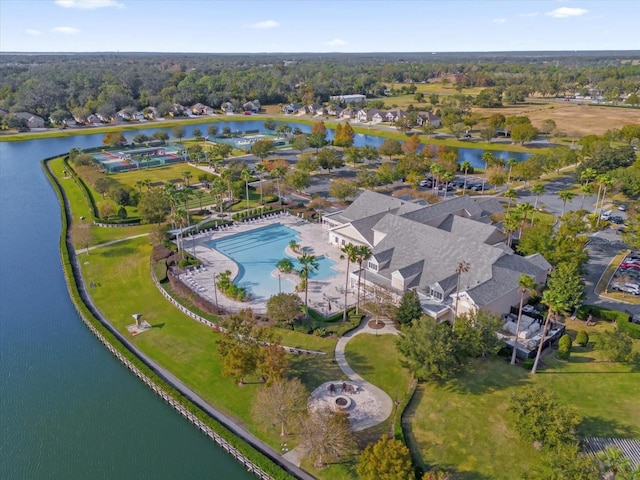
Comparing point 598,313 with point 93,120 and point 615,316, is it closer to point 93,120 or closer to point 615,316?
point 615,316

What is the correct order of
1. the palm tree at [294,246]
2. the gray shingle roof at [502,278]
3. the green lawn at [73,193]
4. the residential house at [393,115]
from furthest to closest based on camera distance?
the residential house at [393,115], the green lawn at [73,193], the palm tree at [294,246], the gray shingle roof at [502,278]

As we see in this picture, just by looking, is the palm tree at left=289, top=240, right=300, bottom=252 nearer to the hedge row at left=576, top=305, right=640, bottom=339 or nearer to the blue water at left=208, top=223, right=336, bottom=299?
the blue water at left=208, top=223, right=336, bottom=299

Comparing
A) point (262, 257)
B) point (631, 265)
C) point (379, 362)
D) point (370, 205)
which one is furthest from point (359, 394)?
point (631, 265)

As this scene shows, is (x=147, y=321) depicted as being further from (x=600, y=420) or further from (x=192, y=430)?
(x=600, y=420)

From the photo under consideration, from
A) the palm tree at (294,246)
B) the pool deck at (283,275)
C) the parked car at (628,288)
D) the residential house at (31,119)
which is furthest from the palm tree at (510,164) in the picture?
the residential house at (31,119)

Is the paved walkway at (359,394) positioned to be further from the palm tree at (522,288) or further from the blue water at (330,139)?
the blue water at (330,139)

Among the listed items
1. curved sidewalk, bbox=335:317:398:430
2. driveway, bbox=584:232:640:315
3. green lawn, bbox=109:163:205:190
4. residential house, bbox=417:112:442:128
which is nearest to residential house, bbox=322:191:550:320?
curved sidewalk, bbox=335:317:398:430
